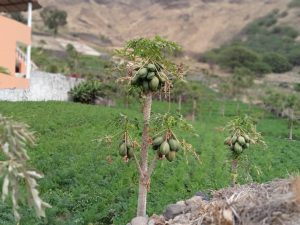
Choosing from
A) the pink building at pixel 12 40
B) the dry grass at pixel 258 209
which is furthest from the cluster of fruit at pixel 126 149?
the pink building at pixel 12 40

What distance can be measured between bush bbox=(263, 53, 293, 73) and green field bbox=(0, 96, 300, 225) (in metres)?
84.3

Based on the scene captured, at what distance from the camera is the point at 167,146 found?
9391mm

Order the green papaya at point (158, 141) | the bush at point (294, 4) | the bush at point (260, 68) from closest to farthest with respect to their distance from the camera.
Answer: the green papaya at point (158, 141)
the bush at point (260, 68)
the bush at point (294, 4)

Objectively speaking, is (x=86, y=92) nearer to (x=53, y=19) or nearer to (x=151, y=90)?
(x=151, y=90)

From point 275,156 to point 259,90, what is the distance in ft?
184

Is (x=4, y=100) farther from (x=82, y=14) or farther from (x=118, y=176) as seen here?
(x=82, y=14)

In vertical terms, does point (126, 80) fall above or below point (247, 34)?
below

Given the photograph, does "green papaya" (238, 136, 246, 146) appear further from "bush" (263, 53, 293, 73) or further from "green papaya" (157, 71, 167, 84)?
"bush" (263, 53, 293, 73)

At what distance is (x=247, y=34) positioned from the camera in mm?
158500

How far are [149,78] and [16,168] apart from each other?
14.6 ft

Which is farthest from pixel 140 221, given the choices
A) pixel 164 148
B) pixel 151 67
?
pixel 151 67

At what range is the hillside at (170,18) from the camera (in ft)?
547

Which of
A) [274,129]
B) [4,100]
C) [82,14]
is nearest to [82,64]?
[274,129]

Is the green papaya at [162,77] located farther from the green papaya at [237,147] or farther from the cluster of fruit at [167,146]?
the green papaya at [237,147]
